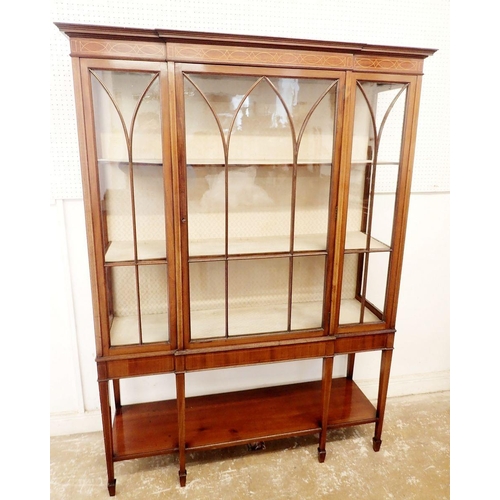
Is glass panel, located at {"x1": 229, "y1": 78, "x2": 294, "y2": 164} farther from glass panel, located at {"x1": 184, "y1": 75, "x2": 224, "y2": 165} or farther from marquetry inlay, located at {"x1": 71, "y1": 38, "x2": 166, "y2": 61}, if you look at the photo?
marquetry inlay, located at {"x1": 71, "y1": 38, "x2": 166, "y2": 61}

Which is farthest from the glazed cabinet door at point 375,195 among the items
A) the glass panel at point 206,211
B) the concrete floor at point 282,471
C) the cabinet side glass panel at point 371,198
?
the concrete floor at point 282,471

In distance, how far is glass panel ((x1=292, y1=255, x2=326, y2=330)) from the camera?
6.13ft

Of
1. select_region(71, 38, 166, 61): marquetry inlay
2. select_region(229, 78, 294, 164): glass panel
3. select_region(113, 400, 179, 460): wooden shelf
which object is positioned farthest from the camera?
select_region(113, 400, 179, 460): wooden shelf

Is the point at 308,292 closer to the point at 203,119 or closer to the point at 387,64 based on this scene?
the point at 203,119

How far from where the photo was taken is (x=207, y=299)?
1857 millimetres

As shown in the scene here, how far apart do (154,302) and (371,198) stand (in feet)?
3.63

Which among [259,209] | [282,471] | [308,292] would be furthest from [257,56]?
[282,471]

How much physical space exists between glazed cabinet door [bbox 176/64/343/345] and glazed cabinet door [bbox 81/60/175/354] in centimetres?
10

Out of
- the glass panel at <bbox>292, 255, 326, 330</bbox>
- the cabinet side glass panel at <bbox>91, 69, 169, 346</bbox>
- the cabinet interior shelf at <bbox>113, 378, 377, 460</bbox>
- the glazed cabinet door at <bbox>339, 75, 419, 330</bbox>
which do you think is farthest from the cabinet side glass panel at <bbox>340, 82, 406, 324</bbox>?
the cabinet side glass panel at <bbox>91, 69, 169, 346</bbox>

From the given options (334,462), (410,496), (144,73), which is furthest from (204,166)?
(410,496)

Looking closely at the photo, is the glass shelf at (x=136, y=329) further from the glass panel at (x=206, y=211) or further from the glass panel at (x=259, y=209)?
the glass panel at (x=259, y=209)

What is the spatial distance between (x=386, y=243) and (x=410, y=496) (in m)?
1.20

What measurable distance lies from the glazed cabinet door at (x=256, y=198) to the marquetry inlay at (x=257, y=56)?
3cm

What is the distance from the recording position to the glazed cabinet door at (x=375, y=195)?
175 centimetres
